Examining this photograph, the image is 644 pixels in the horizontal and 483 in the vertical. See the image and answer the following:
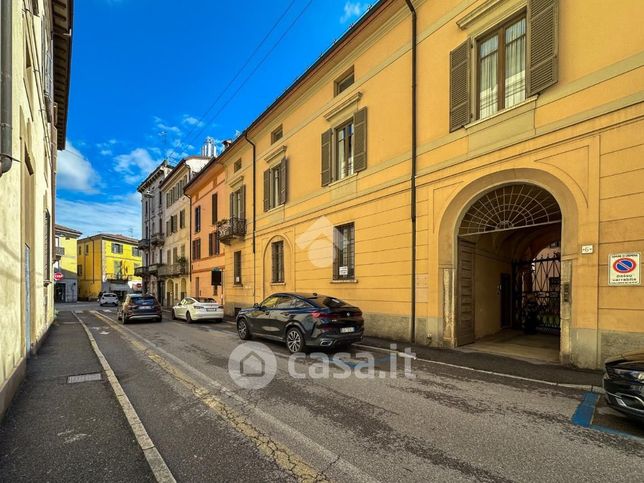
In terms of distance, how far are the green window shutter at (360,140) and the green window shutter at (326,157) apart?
157 cm

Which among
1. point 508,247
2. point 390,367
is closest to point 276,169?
point 508,247

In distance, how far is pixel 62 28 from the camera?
46.7 feet

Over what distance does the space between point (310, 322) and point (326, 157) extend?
7754 millimetres

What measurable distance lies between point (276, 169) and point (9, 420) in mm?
14944

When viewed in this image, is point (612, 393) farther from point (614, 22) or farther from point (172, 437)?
point (614, 22)

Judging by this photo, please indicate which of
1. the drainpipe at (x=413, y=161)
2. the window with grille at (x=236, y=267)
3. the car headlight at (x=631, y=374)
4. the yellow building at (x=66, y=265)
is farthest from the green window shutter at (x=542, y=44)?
the yellow building at (x=66, y=265)

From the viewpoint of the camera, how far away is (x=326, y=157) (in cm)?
1409

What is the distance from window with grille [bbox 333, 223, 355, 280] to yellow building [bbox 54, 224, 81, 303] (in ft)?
176

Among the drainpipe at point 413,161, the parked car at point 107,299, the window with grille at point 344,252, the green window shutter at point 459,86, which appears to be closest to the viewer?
the green window shutter at point 459,86

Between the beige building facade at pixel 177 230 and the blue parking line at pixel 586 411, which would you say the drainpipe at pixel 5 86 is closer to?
the blue parking line at pixel 586 411

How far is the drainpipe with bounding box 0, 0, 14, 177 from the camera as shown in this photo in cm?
393

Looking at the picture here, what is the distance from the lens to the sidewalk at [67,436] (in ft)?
10.6

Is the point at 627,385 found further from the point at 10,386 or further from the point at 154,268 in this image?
the point at 154,268

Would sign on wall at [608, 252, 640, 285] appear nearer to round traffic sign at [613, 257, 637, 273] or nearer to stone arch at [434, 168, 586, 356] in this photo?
round traffic sign at [613, 257, 637, 273]
